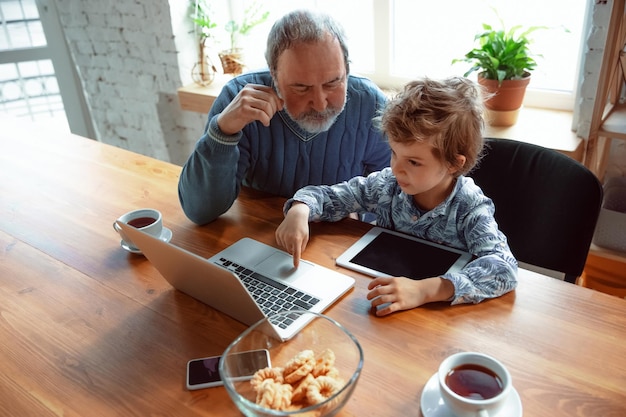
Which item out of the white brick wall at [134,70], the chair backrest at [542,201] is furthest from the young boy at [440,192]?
the white brick wall at [134,70]

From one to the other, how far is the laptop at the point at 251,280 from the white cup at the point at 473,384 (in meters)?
0.26

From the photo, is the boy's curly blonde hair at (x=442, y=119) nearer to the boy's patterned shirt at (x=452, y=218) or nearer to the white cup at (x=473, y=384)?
the boy's patterned shirt at (x=452, y=218)

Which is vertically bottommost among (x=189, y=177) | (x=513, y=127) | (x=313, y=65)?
(x=513, y=127)

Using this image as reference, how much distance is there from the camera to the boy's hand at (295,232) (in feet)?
3.67

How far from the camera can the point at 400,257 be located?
3.64 ft

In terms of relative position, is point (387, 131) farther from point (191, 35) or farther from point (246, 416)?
point (191, 35)

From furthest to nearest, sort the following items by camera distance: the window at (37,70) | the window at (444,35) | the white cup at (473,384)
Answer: the window at (37,70) → the window at (444,35) → the white cup at (473,384)

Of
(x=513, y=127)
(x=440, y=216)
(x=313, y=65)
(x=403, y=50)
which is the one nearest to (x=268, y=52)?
(x=313, y=65)

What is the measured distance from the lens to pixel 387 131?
45.1 inches

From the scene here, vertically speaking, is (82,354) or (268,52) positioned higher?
(268,52)

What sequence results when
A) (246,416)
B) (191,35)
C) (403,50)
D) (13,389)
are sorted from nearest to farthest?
(246,416)
(13,389)
(403,50)
(191,35)

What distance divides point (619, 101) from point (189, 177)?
158 centimetres

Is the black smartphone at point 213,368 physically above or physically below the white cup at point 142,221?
below

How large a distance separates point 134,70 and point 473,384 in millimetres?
2829
